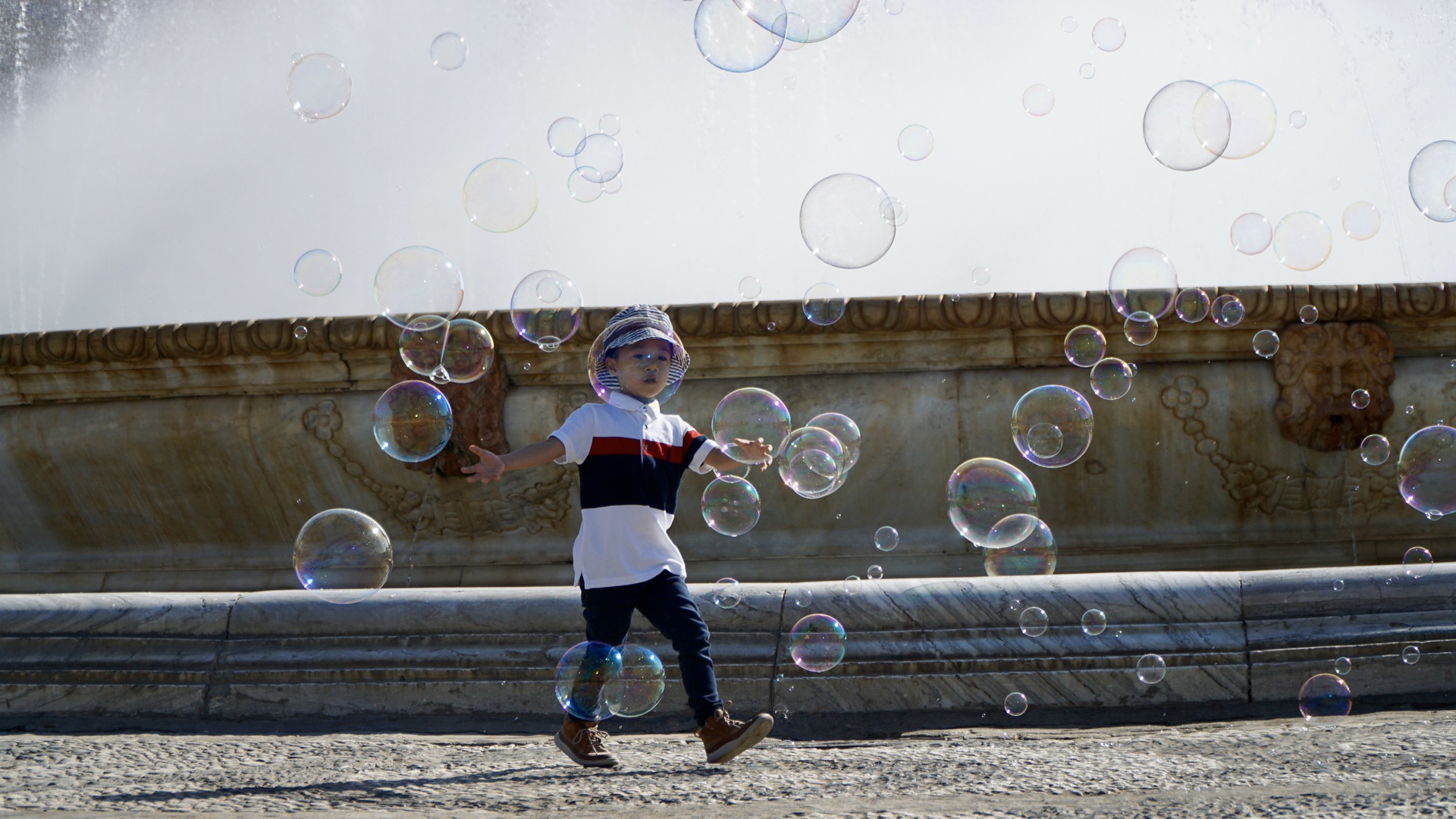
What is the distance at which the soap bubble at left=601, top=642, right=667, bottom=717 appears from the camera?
123 inches

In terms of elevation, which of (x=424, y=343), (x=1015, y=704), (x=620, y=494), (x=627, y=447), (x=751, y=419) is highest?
(x=424, y=343)

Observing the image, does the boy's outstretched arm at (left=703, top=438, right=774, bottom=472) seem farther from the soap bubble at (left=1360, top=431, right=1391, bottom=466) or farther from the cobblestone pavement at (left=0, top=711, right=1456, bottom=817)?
the soap bubble at (left=1360, top=431, right=1391, bottom=466)

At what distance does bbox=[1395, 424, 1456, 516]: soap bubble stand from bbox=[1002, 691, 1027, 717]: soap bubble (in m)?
1.99

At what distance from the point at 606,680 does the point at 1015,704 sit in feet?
3.93

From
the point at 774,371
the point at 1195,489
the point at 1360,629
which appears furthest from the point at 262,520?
the point at 1360,629

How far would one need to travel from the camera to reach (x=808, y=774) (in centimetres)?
269

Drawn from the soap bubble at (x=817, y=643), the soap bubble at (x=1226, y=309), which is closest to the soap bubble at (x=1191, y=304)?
the soap bubble at (x=1226, y=309)

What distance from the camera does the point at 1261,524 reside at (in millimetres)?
6172

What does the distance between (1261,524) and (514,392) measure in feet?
12.6

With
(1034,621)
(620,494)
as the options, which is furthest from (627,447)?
(1034,621)

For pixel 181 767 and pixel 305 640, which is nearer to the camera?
pixel 181 767

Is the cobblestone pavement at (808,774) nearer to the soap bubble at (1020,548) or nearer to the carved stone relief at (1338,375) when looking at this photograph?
the soap bubble at (1020,548)

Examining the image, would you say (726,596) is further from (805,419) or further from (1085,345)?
(1085,345)

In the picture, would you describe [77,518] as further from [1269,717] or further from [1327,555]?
[1327,555]
